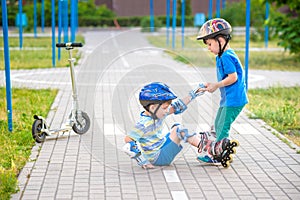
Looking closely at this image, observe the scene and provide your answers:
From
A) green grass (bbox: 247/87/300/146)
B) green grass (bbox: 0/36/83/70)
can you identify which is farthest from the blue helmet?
green grass (bbox: 0/36/83/70)

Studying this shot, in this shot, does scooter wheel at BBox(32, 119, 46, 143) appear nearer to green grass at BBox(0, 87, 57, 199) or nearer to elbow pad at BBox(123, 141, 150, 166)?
green grass at BBox(0, 87, 57, 199)

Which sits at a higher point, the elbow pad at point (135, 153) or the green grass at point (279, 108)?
the elbow pad at point (135, 153)

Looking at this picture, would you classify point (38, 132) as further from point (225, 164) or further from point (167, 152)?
point (225, 164)

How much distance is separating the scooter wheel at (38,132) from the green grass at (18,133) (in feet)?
0.26

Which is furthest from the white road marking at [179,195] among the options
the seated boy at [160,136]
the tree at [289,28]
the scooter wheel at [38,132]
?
the tree at [289,28]

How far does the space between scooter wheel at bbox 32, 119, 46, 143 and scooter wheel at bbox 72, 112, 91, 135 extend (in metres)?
0.45

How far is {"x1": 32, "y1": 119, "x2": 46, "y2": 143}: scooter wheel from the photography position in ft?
23.1

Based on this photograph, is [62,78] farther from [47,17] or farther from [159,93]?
[47,17]

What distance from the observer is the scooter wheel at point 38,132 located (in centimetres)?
703

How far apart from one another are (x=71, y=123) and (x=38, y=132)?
459mm

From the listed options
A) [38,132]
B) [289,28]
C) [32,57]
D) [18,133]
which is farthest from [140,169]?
[32,57]

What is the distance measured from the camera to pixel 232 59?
602 cm

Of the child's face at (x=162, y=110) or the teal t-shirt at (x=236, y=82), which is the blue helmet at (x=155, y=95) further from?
the teal t-shirt at (x=236, y=82)

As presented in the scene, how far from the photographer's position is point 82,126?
24.8ft
